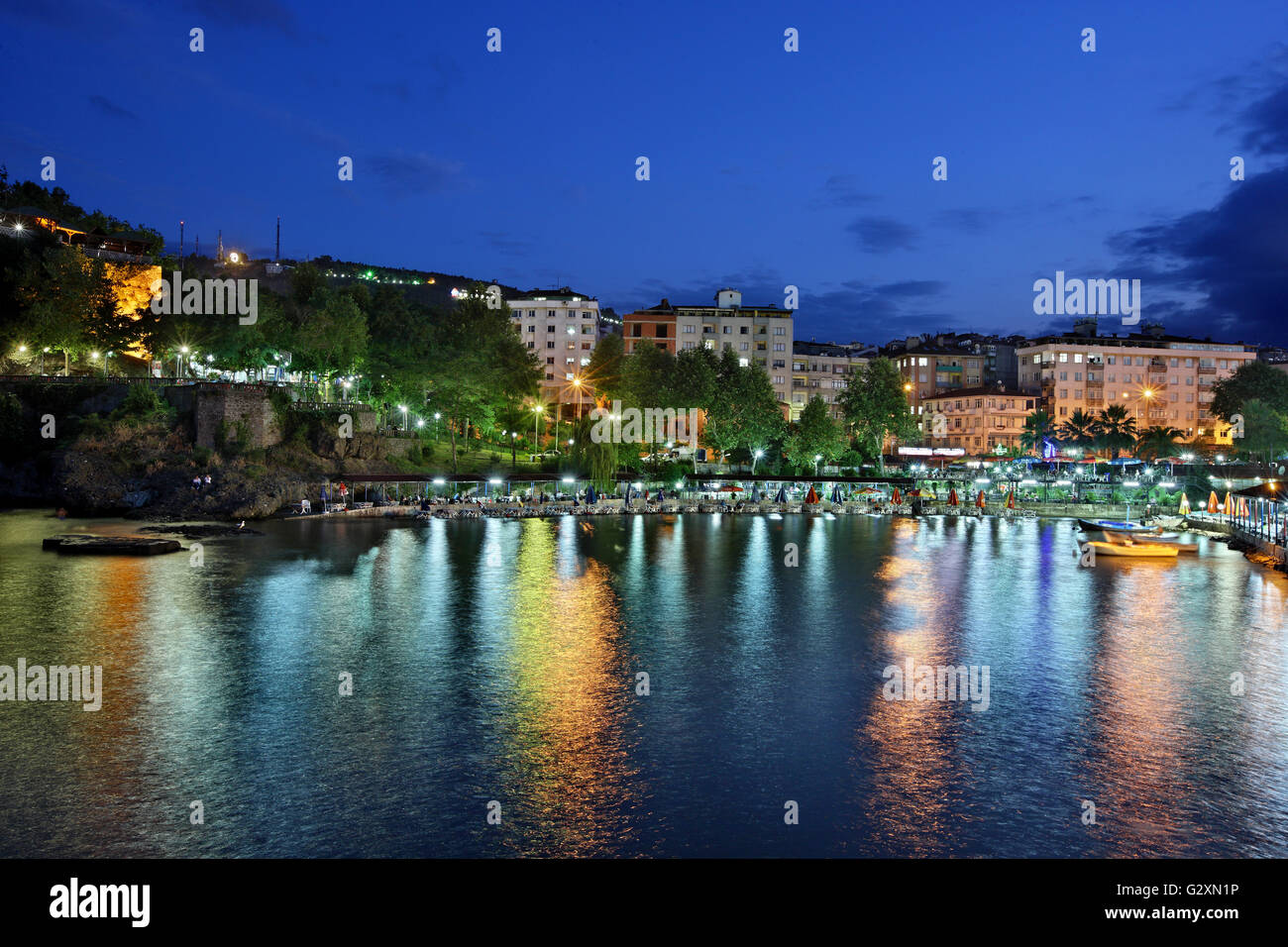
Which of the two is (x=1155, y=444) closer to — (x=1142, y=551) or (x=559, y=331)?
(x=1142, y=551)

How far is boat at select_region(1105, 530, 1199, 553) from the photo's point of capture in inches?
1694

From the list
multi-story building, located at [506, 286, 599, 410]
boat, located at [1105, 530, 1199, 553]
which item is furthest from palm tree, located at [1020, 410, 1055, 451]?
boat, located at [1105, 530, 1199, 553]

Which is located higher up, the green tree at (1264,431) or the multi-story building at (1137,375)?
the multi-story building at (1137,375)

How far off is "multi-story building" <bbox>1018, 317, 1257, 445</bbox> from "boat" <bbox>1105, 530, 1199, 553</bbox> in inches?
2914

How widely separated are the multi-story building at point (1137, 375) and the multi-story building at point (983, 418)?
13.9ft

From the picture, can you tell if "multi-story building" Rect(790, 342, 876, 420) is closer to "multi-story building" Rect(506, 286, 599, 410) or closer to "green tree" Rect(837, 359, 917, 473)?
"green tree" Rect(837, 359, 917, 473)

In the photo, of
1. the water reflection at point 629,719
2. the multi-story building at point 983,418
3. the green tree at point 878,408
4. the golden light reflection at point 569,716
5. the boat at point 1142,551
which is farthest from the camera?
the multi-story building at point 983,418

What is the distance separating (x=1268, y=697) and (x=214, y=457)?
56.3m

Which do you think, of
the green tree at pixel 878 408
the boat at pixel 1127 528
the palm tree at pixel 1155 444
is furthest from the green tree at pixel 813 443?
the boat at pixel 1127 528

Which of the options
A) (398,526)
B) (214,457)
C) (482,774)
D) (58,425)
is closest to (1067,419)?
(398,526)

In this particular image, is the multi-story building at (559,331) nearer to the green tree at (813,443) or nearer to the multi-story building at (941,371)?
the green tree at (813,443)

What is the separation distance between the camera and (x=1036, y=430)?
101 m

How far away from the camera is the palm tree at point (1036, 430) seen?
330 ft
